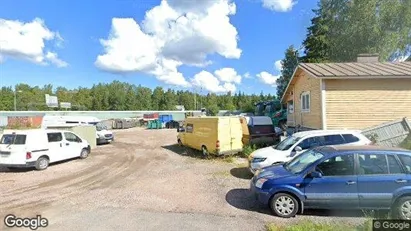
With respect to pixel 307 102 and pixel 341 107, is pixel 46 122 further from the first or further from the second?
pixel 341 107

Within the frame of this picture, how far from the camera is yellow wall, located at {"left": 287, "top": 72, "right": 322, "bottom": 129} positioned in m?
14.7

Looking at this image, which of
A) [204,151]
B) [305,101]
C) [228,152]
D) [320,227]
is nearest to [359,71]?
[305,101]

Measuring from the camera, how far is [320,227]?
5.52m

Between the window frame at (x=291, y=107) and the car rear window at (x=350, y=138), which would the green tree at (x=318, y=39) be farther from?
the car rear window at (x=350, y=138)

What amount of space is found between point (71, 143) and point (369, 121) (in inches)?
591

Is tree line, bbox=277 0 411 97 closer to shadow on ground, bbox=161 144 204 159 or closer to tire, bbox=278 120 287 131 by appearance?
tire, bbox=278 120 287 131

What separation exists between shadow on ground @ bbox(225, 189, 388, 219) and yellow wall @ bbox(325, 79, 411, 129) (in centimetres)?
805

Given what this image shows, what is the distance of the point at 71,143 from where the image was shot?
14023 mm

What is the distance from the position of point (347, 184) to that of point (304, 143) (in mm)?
3782

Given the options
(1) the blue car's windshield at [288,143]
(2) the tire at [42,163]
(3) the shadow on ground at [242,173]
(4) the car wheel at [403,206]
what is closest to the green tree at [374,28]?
(1) the blue car's windshield at [288,143]

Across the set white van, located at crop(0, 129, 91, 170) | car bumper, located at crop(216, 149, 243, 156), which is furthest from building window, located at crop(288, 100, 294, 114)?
white van, located at crop(0, 129, 91, 170)

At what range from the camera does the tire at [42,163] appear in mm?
11948

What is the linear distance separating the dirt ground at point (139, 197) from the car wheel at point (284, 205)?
0.59ft

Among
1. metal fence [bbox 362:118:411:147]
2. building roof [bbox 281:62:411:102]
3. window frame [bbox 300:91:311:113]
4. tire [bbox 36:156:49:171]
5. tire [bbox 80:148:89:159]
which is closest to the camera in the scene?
tire [bbox 36:156:49:171]
